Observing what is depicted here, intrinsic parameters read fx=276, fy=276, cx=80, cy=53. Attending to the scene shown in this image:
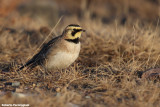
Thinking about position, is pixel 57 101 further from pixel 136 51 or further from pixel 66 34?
pixel 136 51

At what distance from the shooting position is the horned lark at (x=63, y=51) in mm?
5200

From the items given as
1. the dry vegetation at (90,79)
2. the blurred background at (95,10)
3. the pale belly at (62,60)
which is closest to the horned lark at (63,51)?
the pale belly at (62,60)

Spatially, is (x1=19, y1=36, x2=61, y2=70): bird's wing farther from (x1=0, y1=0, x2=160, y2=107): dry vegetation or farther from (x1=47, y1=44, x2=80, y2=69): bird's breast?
(x1=47, y1=44, x2=80, y2=69): bird's breast

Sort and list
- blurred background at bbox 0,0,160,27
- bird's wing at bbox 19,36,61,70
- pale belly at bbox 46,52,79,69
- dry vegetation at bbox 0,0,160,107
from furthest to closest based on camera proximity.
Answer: blurred background at bbox 0,0,160,27 → bird's wing at bbox 19,36,61,70 → pale belly at bbox 46,52,79,69 → dry vegetation at bbox 0,0,160,107

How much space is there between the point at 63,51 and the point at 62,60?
7.1 inches

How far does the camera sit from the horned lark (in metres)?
5.20

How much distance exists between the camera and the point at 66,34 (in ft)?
17.9

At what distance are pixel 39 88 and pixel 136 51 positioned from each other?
3242 millimetres

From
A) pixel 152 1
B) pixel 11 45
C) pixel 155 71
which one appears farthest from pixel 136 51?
pixel 152 1

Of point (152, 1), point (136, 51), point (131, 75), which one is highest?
point (152, 1)

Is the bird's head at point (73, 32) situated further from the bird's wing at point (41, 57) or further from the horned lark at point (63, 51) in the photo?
the bird's wing at point (41, 57)

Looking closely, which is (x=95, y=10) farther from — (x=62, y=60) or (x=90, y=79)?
(x=90, y=79)

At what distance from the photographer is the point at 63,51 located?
523cm

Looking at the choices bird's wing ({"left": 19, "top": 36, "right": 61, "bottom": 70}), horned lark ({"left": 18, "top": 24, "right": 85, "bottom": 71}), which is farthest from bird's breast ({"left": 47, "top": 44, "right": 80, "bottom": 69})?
bird's wing ({"left": 19, "top": 36, "right": 61, "bottom": 70})
